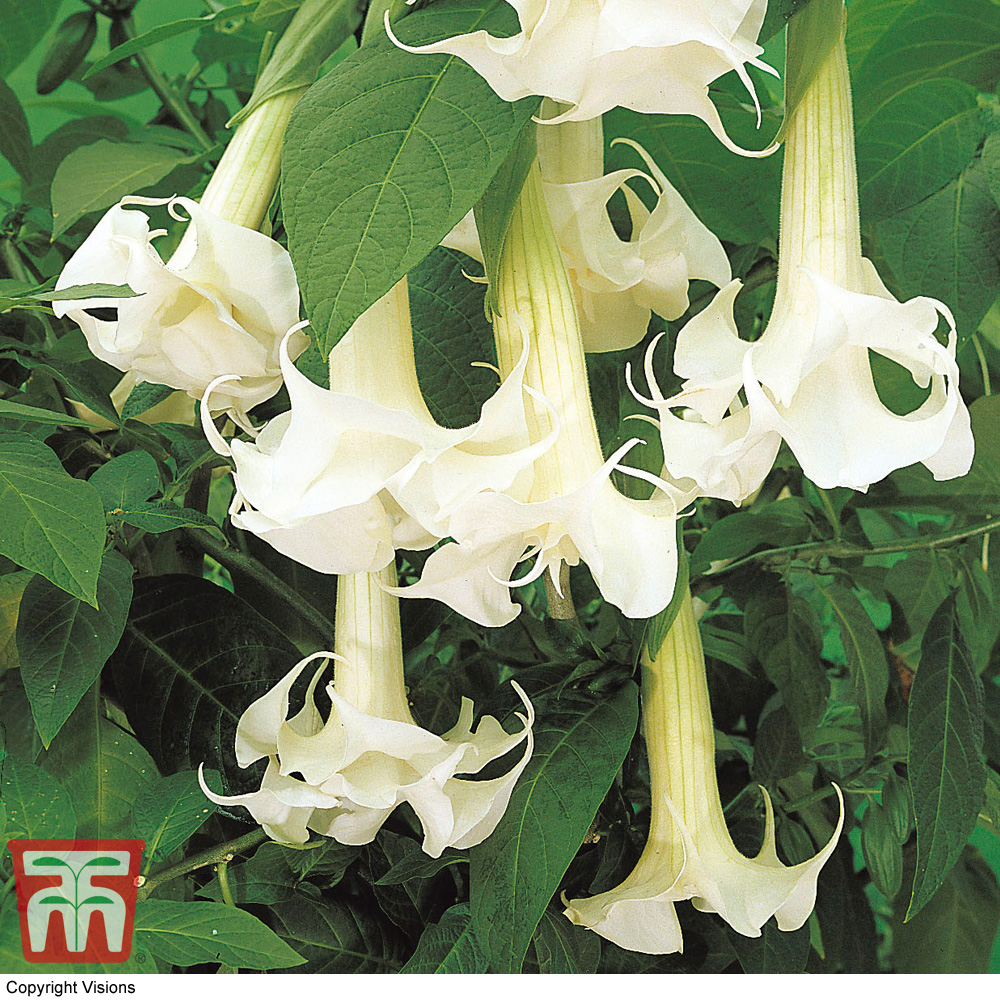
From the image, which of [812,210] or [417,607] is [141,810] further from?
[812,210]

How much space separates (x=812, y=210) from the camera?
0.30m

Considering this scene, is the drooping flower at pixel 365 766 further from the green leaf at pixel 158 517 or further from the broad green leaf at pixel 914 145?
the broad green leaf at pixel 914 145

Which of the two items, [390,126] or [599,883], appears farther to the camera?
[599,883]

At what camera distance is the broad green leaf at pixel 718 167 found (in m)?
0.44

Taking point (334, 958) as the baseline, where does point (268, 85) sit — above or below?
above

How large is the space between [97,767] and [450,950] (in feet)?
0.49

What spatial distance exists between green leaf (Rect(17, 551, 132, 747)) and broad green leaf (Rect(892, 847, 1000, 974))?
476 millimetres

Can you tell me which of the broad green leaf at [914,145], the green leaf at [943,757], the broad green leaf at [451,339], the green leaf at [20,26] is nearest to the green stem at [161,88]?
the green leaf at [20,26]

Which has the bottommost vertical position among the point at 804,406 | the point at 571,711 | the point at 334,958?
the point at 334,958

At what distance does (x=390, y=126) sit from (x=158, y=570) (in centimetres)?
28

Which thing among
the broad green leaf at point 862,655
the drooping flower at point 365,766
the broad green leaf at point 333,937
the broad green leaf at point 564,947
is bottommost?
the broad green leaf at point 333,937

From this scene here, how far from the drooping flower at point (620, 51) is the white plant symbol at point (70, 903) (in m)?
0.29

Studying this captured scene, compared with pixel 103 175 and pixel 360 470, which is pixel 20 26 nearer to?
pixel 103 175

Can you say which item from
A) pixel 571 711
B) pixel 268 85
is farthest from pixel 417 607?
pixel 268 85
